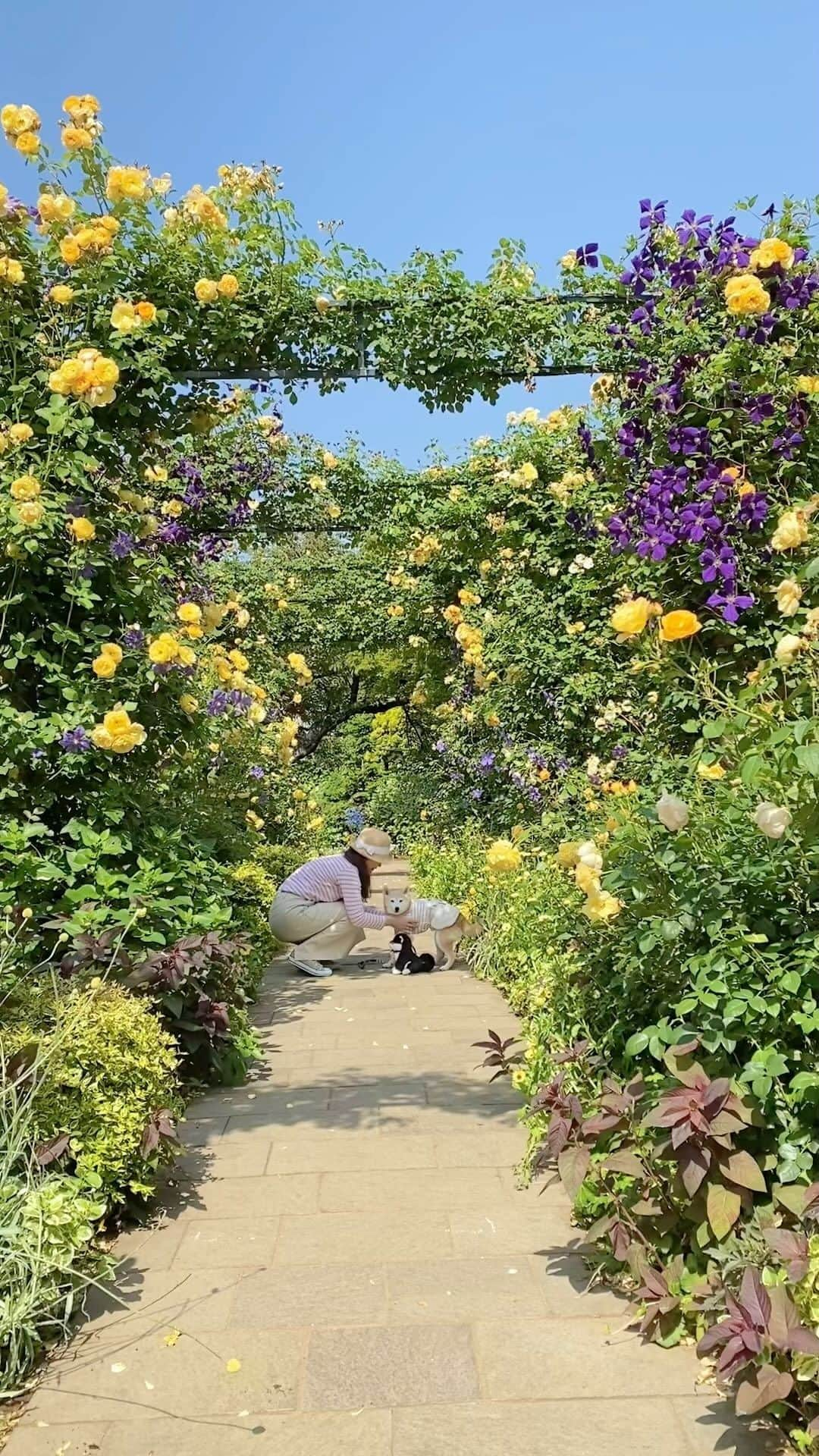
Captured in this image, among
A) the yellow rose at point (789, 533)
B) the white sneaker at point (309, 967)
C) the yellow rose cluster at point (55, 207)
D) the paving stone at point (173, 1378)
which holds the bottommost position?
the paving stone at point (173, 1378)

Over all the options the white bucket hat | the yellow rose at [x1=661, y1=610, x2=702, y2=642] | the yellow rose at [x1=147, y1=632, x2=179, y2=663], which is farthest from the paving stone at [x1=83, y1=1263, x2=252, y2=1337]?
the white bucket hat

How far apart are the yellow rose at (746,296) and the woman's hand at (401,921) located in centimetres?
395

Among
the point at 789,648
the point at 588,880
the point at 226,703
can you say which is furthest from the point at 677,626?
the point at 226,703

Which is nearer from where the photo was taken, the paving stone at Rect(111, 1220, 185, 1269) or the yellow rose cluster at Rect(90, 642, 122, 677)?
the paving stone at Rect(111, 1220, 185, 1269)

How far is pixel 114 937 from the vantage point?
3.57 meters

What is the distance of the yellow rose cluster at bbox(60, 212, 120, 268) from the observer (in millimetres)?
3826

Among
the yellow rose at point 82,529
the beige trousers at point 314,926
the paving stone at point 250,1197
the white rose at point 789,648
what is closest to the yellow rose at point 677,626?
the white rose at point 789,648

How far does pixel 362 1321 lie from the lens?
241 cm

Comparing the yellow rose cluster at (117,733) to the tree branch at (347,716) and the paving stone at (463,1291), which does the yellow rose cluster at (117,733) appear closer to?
the paving stone at (463,1291)

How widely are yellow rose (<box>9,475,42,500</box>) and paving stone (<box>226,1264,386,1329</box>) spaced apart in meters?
2.55

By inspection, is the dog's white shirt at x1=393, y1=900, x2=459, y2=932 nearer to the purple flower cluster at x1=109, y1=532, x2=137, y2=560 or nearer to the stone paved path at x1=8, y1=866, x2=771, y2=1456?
the stone paved path at x1=8, y1=866, x2=771, y2=1456

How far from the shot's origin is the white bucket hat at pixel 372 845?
6266 millimetres

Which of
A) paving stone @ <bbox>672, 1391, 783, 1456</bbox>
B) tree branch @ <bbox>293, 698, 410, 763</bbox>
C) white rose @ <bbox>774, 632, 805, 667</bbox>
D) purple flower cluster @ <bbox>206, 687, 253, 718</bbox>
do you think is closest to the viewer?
paving stone @ <bbox>672, 1391, 783, 1456</bbox>

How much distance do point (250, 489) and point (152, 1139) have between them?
15.4ft
